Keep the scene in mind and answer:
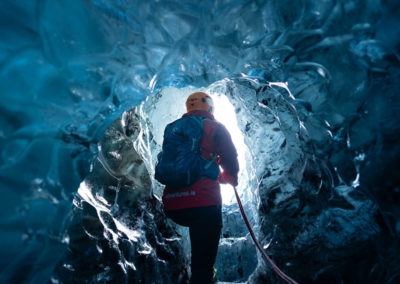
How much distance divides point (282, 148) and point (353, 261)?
5.55ft

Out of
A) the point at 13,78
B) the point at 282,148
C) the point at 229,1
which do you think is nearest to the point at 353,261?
the point at 282,148

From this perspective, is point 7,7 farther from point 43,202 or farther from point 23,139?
point 43,202

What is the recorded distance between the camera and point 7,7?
1383mm

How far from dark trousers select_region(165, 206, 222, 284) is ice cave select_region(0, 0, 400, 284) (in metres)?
1.12

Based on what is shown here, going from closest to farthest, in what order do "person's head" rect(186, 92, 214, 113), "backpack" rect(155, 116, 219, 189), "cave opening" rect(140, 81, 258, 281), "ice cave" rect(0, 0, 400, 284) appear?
"ice cave" rect(0, 0, 400, 284)
"backpack" rect(155, 116, 219, 189)
"person's head" rect(186, 92, 214, 113)
"cave opening" rect(140, 81, 258, 281)

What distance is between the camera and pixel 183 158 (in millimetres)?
2551

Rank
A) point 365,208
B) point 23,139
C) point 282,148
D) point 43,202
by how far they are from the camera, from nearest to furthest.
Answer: point 23,139
point 43,202
point 365,208
point 282,148

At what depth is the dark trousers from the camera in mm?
2531

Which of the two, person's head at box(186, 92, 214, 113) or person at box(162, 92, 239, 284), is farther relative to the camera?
person's head at box(186, 92, 214, 113)

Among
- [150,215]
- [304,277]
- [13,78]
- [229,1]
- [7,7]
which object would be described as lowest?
[304,277]

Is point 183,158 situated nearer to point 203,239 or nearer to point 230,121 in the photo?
point 203,239

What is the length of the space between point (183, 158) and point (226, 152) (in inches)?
26.2

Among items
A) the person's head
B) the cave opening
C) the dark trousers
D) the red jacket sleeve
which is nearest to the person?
the dark trousers

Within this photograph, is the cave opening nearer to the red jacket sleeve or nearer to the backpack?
the red jacket sleeve
